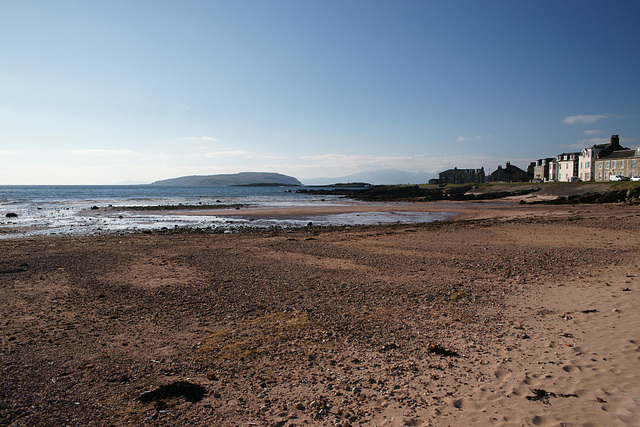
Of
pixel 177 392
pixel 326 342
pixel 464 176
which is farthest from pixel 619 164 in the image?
pixel 177 392

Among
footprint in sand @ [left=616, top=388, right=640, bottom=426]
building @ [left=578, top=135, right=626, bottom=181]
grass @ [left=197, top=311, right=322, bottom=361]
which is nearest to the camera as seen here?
footprint in sand @ [left=616, top=388, right=640, bottom=426]

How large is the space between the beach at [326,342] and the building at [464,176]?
116790 mm

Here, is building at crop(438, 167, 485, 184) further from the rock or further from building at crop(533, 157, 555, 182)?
the rock

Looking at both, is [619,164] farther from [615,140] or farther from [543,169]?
[543,169]

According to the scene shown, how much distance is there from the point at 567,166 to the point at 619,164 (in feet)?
55.7

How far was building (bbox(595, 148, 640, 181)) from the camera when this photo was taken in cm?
5941

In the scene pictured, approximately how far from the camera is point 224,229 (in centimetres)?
2658

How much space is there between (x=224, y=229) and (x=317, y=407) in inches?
901

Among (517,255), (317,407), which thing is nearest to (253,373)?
(317,407)

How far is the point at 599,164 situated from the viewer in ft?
223

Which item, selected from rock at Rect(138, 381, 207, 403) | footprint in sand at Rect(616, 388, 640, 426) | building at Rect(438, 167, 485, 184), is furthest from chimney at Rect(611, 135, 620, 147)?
rock at Rect(138, 381, 207, 403)

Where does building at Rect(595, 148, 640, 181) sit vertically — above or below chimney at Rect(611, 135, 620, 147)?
below

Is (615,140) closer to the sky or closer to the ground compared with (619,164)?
closer to the sky

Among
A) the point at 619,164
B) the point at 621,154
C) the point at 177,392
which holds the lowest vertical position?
the point at 177,392
